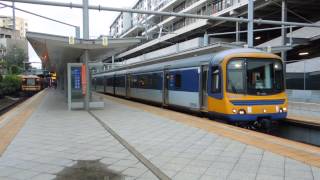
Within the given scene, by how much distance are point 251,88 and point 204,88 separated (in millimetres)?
2460

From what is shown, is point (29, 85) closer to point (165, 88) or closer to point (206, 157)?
point (165, 88)

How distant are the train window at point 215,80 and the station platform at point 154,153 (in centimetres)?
199

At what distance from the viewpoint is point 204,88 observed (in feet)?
48.4

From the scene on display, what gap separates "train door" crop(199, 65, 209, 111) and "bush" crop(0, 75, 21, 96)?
25.1 m

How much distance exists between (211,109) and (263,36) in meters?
33.5

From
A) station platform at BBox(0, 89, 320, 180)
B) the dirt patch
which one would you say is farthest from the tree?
the dirt patch

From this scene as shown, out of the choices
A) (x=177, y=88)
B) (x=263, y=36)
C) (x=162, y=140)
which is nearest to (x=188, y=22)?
(x=263, y=36)

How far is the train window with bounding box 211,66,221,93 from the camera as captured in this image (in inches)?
515

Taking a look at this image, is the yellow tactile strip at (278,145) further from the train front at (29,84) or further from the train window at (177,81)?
the train front at (29,84)

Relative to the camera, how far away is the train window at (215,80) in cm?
1307

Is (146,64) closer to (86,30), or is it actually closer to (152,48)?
(86,30)

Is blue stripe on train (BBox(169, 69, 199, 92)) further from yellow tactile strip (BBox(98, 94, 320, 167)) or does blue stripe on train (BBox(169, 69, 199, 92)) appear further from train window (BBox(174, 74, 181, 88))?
yellow tactile strip (BBox(98, 94, 320, 167))

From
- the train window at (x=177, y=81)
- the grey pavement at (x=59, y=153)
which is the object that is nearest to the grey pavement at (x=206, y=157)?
the grey pavement at (x=59, y=153)

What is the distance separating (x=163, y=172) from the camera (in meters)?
6.29
